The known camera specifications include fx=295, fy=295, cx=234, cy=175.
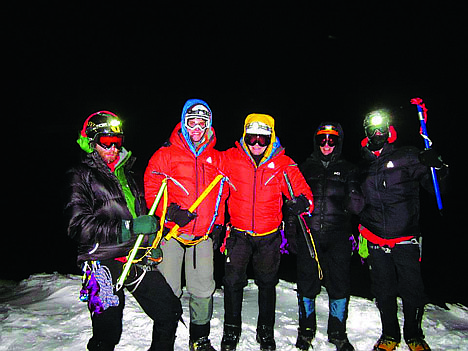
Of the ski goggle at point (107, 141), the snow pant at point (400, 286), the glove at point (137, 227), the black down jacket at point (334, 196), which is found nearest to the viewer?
the glove at point (137, 227)

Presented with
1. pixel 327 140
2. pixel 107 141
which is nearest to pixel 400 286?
pixel 327 140

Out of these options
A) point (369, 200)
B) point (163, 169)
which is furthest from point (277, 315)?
point (163, 169)

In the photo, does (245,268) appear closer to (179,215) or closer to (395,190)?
(179,215)

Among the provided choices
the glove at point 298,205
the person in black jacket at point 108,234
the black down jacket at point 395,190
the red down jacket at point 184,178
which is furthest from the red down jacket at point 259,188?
the person in black jacket at point 108,234

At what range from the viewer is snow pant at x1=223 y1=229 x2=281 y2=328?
4.02m

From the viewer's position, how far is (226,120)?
10888 centimetres

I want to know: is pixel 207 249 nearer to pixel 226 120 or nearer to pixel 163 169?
pixel 163 169

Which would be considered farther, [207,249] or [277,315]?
[277,315]

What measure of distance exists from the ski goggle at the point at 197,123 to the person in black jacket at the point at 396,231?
2439 millimetres

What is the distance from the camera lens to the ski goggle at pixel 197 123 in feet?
13.1

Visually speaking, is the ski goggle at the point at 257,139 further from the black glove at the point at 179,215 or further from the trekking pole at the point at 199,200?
the black glove at the point at 179,215

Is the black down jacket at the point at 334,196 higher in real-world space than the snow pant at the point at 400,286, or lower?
higher

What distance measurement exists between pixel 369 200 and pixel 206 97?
13733 centimetres

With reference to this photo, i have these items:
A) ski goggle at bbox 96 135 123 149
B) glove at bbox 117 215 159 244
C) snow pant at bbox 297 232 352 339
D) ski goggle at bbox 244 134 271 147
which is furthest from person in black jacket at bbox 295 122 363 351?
ski goggle at bbox 96 135 123 149
